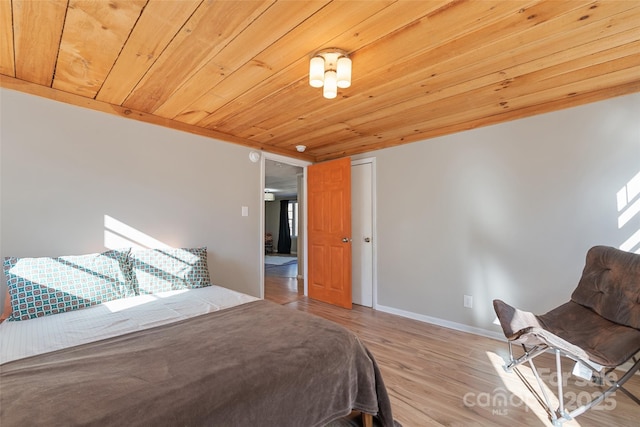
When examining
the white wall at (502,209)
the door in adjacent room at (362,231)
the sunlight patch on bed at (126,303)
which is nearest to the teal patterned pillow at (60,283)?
the sunlight patch on bed at (126,303)

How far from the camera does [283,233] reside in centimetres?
1023

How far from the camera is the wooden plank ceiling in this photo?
1390mm

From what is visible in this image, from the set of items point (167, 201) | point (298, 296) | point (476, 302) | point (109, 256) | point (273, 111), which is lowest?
point (298, 296)

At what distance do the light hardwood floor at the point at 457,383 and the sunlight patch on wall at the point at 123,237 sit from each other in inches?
90.4

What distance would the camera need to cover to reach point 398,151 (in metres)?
3.57

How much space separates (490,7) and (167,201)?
291cm

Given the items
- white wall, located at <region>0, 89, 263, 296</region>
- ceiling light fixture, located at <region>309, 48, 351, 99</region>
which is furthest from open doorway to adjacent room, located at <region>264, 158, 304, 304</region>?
ceiling light fixture, located at <region>309, 48, 351, 99</region>

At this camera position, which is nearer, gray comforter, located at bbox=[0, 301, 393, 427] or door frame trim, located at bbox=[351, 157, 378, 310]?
gray comforter, located at bbox=[0, 301, 393, 427]

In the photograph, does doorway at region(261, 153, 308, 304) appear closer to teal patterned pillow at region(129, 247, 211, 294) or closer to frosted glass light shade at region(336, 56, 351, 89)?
teal patterned pillow at region(129, 247, 211, 294)

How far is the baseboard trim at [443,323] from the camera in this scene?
2791 mm

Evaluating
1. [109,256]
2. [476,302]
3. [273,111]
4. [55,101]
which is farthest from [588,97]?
[55,101]

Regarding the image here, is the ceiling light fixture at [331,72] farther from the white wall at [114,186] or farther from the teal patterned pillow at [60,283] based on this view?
the teal patterned pillow at [60,283]

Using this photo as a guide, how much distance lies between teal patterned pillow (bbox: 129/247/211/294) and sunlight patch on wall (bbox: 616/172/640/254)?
351cm

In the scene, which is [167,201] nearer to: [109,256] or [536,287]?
[109,256]
